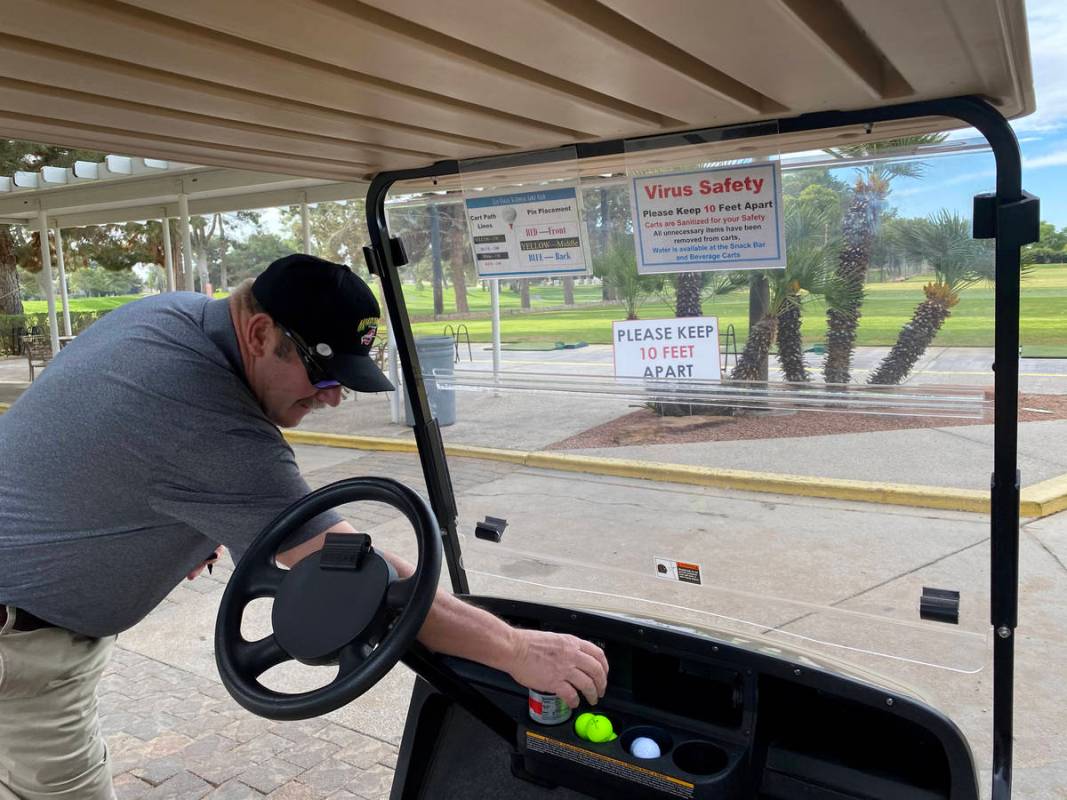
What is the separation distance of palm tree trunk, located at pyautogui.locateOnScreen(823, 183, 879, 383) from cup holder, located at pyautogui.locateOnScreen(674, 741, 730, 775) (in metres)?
0.84

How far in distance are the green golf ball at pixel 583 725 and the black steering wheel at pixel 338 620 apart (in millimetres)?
→ 463

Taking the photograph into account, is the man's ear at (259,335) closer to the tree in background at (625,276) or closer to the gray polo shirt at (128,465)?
the gray polo shirt at (128,465)

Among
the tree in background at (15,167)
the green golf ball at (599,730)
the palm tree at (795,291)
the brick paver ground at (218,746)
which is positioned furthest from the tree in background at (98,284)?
the green golf ball at (599,730)

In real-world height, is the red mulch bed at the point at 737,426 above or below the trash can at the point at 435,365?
below

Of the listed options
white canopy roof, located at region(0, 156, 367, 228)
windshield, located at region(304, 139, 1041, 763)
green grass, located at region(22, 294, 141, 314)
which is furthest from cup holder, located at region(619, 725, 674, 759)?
green grass, located at region(22, 294, 141, 314)

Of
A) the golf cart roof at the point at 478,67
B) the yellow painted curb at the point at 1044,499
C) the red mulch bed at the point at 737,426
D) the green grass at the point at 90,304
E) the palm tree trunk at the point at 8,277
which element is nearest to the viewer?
the golf cart roof at the point at 478,67

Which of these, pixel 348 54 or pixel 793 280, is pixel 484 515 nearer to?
pixel 793 280

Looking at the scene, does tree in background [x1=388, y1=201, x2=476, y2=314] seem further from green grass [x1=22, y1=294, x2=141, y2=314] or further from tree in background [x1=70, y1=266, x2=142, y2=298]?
tree in background [x1=70, y1=266, x2=142, y2=298]

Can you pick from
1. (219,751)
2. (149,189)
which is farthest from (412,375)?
(149,189)

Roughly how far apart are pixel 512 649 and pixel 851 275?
1.05 m

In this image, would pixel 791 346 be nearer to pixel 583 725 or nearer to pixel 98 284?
pixel 583 725

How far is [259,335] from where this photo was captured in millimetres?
1771

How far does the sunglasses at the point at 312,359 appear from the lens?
1723 mm

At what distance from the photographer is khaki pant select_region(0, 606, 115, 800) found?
177cm
